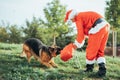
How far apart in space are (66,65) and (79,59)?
85 cm

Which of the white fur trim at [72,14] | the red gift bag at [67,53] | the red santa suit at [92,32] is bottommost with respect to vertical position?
the red gift bag at [67,53]

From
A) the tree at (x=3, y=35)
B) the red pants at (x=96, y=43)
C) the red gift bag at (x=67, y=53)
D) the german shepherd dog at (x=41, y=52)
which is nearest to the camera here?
the red gift bag at (x=67, y=53)

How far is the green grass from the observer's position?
7914mm

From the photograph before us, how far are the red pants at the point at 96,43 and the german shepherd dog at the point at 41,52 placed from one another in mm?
659

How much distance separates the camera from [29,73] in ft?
26.2

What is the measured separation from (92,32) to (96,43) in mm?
258

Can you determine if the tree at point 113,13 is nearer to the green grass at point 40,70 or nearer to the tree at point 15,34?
the tree at point 15,34

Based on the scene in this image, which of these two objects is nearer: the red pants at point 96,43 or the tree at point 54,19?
the red pants at point 96,43

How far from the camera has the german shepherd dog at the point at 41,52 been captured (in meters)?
8.40

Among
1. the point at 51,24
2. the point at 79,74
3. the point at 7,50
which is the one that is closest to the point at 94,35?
the point at 79,74

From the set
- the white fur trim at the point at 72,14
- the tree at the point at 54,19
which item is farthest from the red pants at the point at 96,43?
the tree at the point at 54,19

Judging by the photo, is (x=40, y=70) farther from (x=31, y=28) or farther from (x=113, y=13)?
(x=31, y=28)

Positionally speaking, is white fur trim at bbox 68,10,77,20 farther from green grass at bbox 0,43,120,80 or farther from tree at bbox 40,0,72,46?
tree at bbox 40,0,72,46

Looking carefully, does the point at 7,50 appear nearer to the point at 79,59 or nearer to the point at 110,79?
the point at 79,59
